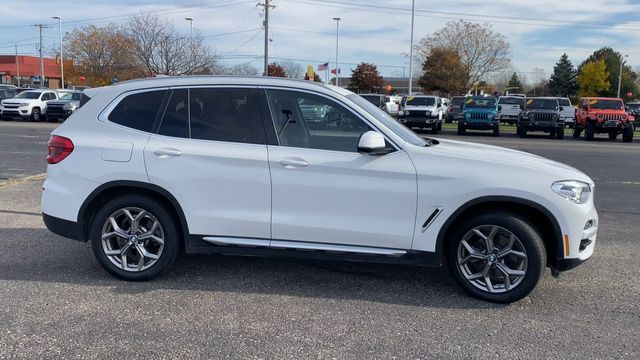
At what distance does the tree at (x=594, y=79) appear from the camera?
247 ft

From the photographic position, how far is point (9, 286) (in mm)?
4773

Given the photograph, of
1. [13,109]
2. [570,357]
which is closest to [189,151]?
[570,357]

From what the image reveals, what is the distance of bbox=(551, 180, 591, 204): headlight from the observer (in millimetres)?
4367

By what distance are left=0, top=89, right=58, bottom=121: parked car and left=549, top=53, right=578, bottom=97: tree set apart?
80542mm

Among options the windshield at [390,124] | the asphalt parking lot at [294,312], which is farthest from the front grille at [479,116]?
the windshield at [390,124]

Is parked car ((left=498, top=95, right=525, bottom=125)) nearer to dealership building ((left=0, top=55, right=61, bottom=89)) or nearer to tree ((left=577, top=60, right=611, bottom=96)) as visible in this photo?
tree ((left=577, top=60, right=611, bottom=96))

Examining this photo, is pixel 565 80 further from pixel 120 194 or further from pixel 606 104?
pixel 120 194

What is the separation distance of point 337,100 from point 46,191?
275 centimetres

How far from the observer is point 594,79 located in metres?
75.7

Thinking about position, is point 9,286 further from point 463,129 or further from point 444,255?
point 463,129

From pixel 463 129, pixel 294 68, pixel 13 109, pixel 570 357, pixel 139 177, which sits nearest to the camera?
pixel 570 357

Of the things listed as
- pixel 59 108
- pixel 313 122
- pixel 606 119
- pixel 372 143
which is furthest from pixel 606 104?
pixel 59 108

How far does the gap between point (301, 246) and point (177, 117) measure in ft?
5.22

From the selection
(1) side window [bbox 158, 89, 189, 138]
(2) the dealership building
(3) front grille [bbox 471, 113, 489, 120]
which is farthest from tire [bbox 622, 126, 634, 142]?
(2) the dealership building
